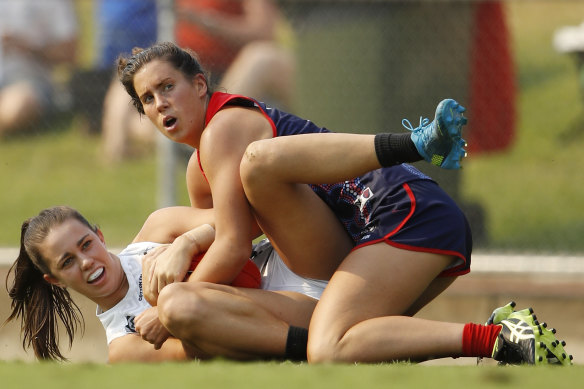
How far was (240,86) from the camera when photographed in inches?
240

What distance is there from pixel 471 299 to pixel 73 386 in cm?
331

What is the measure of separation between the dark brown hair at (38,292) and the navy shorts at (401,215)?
0.97 m


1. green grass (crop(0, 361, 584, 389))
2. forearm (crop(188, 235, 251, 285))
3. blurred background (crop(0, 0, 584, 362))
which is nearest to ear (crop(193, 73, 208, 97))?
forearm (crop(188, 235, 251, 285))

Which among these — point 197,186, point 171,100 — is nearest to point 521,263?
point 197,186

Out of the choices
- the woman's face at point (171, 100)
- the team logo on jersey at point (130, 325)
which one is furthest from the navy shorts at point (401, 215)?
the team logo on jersey at point (130, 325)

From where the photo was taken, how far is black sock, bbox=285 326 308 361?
3.34 meters

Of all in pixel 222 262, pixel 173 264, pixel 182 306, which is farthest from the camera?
pixel 173 264

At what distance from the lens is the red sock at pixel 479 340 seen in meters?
3.17

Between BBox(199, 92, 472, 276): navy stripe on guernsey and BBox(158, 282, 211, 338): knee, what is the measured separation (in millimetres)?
572

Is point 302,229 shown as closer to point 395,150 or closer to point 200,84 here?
point 395,150

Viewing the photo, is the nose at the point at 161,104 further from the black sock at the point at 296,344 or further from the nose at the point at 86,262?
the black sock at the point at 296,344

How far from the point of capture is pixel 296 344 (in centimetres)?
335

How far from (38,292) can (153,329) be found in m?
0.68

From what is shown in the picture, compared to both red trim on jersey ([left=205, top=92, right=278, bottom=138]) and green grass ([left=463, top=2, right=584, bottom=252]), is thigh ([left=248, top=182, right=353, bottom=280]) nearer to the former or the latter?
red trim on jersey ([left=205, top=92, right=278, bottom=138])
